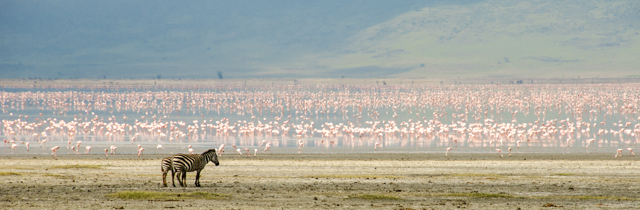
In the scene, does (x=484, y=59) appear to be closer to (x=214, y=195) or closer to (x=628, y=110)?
(x=628, y=110)

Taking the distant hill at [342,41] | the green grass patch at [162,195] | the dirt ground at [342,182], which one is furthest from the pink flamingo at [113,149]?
the distant hill at [342,41]

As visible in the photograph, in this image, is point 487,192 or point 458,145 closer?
point 487,192

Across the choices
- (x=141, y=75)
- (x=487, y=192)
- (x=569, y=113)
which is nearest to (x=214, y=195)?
(x=487, y=192)

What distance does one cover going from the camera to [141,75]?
509 feet

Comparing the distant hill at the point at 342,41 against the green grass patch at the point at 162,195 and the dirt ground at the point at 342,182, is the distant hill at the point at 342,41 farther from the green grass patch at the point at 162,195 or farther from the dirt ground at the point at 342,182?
the green grass patch at the point at 162,195

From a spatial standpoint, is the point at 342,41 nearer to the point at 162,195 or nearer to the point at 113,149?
the point at 113,149

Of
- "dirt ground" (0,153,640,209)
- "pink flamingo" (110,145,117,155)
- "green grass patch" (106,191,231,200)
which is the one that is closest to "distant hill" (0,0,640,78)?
"pink flamingo" (110,145,117,155)

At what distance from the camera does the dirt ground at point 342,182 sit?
1370cm

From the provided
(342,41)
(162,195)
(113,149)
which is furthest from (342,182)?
(342,41)

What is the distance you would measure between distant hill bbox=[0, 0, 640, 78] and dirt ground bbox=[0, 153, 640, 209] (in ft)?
365

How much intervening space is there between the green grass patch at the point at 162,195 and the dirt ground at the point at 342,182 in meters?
0.18

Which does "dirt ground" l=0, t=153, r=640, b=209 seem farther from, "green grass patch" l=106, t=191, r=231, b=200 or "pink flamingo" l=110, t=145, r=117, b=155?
"pink flamingo" l=110, t=145, r=117, b=155

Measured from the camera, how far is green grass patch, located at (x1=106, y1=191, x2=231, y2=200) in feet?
46.5

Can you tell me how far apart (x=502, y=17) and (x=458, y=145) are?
14782 cm
